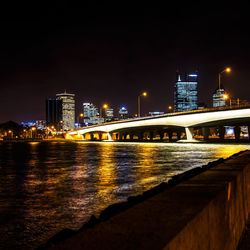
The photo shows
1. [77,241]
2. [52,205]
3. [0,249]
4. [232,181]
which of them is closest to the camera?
[77,241]

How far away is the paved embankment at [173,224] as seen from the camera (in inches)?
146

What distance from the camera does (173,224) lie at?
4219 mm

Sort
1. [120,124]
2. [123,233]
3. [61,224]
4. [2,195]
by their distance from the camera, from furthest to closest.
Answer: [120,124] → [2,195] → [61,224] → [123,233]

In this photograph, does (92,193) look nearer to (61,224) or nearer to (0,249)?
(61,224)

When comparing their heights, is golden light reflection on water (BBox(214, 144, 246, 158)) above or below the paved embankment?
below

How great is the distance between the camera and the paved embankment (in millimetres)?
3705

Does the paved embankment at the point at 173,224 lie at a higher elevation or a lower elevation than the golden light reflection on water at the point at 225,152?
higher

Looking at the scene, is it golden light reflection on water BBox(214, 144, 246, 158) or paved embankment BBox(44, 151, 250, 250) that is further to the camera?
golden light reflection on water BBox(214, 144, 246, 158)

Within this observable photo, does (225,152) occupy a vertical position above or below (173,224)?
below

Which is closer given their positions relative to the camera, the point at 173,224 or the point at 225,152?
the point at 173,224

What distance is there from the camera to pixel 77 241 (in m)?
3.73

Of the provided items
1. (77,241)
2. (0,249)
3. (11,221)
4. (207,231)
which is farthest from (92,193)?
(77,241)

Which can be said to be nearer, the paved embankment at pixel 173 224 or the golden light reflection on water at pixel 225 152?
the paved embankment at pixel 173 224

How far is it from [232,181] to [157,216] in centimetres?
353
